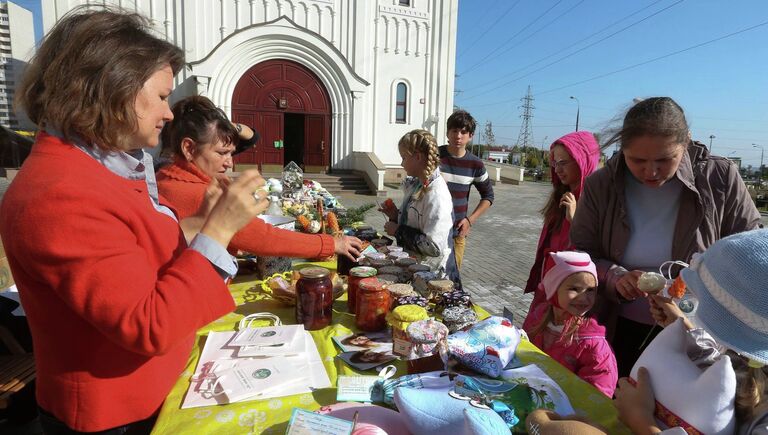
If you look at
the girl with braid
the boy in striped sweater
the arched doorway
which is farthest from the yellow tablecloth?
the arched doorway

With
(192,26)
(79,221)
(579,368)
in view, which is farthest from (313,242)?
(192,26)

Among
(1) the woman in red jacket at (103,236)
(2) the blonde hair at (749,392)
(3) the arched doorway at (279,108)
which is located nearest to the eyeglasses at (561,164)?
(2) the blonde hair at (749,392)

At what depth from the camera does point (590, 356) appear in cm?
194

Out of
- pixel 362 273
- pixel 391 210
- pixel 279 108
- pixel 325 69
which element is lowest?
pixel 362 273

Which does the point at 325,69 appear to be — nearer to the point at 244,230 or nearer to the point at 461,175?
the point at 461,175

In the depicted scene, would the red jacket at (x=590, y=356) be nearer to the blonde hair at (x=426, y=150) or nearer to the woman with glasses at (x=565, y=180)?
the woman with glasses at (x=565, y=180)

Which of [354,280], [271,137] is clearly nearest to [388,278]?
[354,280]

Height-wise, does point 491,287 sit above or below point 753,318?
below

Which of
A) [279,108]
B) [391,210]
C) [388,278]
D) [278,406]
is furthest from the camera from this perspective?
[279,108]

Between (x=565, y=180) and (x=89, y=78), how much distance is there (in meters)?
2.86

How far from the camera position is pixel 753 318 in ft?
3.17

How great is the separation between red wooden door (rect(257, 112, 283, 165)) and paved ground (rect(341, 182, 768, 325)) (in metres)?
4.19

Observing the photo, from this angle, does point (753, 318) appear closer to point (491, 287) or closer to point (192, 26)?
point (491, 287)

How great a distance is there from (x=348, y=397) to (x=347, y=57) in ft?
56.4
